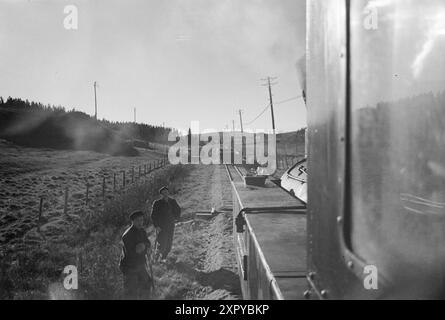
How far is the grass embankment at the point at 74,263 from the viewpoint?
5.79 meters

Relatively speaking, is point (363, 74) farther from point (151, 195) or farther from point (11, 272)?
point (151, 195)

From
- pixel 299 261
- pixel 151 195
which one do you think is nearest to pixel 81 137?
pixel 151 195

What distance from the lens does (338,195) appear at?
1383mm

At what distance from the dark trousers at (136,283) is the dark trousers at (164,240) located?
2.09 meters

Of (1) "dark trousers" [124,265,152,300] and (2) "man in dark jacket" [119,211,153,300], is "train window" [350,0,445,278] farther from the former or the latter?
(1) "dark trousers" [124,265,152,300]

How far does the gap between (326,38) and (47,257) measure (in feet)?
27.3

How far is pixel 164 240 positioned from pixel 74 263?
7.00 ft

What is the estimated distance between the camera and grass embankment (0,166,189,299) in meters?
5.79

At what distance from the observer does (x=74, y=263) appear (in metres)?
7.38

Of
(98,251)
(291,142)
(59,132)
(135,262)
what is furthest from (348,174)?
(291,142)

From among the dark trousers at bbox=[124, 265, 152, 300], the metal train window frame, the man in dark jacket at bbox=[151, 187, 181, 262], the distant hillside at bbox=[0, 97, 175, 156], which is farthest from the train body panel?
the distant hillside at bbox=[0, 97, 175, 156]

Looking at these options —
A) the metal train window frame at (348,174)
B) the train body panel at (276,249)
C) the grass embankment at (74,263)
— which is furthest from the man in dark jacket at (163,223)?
the metal train window frame at (348,174)

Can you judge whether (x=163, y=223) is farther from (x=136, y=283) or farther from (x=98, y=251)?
(x=136, y=283)

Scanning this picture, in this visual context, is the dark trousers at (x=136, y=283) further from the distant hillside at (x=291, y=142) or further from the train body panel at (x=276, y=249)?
the distant hillside at (x=291, y=142)
